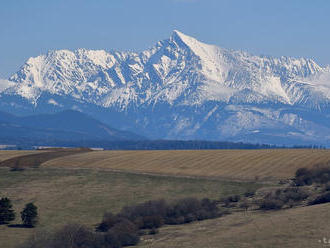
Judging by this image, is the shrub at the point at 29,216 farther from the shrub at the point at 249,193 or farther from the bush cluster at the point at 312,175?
the bush cluster at the point at 312,175

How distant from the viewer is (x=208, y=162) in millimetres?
129250

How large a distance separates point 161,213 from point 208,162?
41840 mm

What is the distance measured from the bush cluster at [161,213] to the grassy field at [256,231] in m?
2.67

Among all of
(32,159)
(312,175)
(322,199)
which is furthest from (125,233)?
(32,159)

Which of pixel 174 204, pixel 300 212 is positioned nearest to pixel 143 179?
pixel 174 204

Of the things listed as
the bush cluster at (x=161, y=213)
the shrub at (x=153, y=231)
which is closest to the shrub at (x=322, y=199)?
the bush cluster at (x=161, y=213)

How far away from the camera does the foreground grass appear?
305ft

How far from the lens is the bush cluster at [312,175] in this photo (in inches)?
4032

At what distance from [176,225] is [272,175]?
31681mm

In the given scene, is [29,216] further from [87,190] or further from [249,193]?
[249,193]

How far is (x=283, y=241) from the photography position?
212ft

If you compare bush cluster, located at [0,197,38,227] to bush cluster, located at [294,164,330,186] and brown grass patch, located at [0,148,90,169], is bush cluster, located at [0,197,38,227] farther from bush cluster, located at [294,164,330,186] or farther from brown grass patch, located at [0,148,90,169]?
brown grass patch, located at [0,148,90,169]

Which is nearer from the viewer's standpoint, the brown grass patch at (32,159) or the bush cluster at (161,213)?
the bush cluster at (161,213)

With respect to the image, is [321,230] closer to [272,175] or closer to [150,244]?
[150,244]
